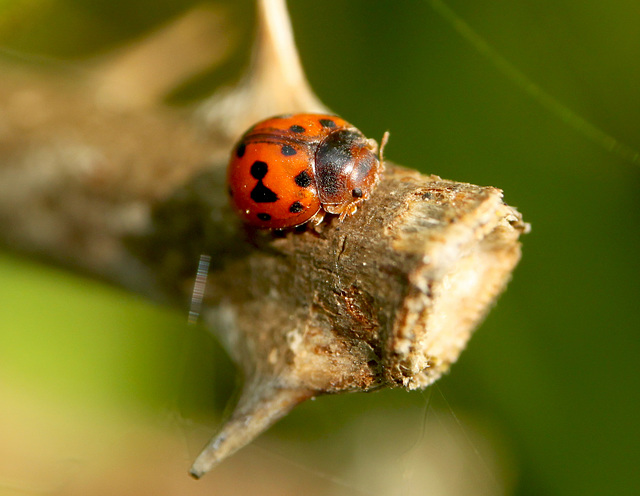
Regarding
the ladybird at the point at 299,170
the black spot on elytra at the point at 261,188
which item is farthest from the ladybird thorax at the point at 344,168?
the black spot on elytra at the point at 261,188

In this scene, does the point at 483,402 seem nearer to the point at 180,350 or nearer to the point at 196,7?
the point at 180,350

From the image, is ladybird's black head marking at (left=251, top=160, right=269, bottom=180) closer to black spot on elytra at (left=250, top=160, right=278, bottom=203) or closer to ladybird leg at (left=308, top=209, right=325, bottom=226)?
black spot on elytra at (left=250, top=160, right=278, bottom=203)

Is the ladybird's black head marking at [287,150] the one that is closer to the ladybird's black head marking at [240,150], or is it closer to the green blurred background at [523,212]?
the ladybird's black head marking at [240,150]

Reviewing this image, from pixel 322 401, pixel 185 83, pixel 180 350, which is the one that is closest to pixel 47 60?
pixel 185 83

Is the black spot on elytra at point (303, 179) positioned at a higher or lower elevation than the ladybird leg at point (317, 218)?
lower

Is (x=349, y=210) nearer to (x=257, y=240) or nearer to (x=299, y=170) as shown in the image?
(x=257, y=240)

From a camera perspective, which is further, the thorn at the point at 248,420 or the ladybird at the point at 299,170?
the ladybird at the point at 299,170
